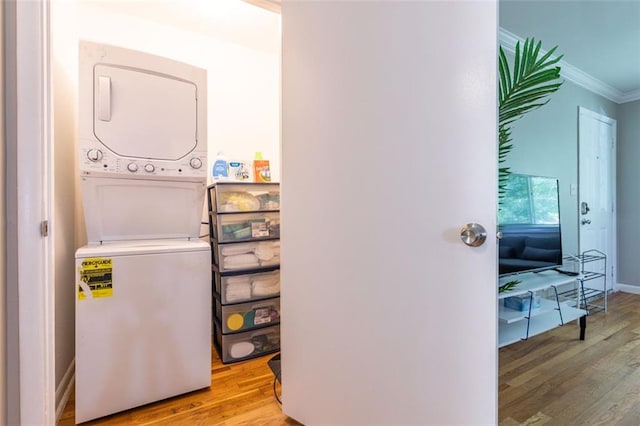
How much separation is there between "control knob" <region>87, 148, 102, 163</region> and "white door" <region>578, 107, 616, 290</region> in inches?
157

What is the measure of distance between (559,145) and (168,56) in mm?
3490

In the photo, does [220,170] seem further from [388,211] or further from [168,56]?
[388,211]

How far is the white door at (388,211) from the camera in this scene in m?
0.85

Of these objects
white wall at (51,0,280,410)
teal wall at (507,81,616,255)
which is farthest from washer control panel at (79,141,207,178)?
teal wall at (507,81,616,255)

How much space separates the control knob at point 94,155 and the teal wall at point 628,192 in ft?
15.4

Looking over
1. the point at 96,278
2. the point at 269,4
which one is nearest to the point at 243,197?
the point at 96,278

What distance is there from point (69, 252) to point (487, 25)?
7.12ft

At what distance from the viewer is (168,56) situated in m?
2.13

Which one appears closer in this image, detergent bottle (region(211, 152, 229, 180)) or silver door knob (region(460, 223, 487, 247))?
silver door knob (region(460, 223, 487, 247))

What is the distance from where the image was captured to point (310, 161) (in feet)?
4.10

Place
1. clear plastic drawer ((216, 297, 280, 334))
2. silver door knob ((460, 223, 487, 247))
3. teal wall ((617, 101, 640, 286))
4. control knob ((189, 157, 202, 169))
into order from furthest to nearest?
teal wall ((617, 101, 640, 286)), clear plastic drawer ((216, 297, 280, 334)), control knob ((189, 157, 202, 169)), silver door knob ((460, 223, 487, 247))

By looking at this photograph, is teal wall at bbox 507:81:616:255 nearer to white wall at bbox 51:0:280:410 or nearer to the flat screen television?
the flat screen television

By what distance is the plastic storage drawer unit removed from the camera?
1.95 m

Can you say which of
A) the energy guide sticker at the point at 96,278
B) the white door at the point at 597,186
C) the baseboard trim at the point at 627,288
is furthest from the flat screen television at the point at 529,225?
the energy guide sticker at the point at 96,278
